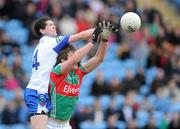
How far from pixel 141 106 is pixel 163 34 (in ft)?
11.9

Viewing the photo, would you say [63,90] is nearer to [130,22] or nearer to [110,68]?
[130,22]

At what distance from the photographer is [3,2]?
793 inches

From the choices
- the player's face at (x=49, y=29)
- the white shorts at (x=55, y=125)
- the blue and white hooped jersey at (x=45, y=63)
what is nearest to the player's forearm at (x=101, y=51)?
the blue and white hooped jersey at (x=45, y=63)

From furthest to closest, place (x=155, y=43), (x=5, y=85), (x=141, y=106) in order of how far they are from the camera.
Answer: (x=155, y=43) → (x=141, y=106) → (x=5, y=85)

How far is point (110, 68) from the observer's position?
2138 centimetres

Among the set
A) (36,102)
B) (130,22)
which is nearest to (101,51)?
(130,22)

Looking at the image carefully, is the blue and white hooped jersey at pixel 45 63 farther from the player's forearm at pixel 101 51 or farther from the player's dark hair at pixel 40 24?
the player's forearm at pixel 101 51

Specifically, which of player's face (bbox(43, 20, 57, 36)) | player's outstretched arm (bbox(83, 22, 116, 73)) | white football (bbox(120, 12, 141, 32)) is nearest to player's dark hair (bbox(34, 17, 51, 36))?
player's face (bbox(43, 20, 57, 36))

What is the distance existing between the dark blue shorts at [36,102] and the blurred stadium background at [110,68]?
6.03 meters

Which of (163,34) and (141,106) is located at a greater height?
(163,34)

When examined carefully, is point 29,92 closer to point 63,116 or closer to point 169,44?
point 63,116

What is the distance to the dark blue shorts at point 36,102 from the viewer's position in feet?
33.6

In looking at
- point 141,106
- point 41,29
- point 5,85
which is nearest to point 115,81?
point 141,106

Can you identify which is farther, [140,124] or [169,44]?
[169,44]
